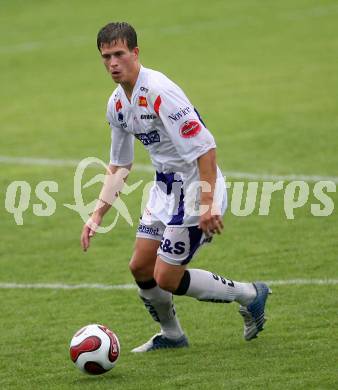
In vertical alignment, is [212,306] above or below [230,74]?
above

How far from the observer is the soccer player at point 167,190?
23.7ft

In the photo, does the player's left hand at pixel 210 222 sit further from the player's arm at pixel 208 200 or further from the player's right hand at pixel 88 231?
the player's right hand at pixel 88 231

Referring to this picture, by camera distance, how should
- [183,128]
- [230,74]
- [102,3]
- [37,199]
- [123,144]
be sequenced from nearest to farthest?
[183,128], [123,144], [37,199], [230,74], [102,3]

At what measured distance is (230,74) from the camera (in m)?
21.3

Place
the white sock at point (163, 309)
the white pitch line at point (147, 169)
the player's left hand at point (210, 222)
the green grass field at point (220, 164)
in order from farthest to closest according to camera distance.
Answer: the white pitch line at point (147, 169) → the white sock at point (163, 309) → the green grass field at point (220, 164) → the player's left hand at point (210, 222)

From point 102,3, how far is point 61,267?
70.5 ft

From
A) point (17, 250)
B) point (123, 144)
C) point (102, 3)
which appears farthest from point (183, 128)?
point (102, 3)

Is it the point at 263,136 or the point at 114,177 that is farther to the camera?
the point at 263,136

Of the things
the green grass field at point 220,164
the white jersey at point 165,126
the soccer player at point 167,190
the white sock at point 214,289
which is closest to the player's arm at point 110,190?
the soccer player at point 167,190

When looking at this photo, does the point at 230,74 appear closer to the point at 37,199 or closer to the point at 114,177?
the point at 37,199

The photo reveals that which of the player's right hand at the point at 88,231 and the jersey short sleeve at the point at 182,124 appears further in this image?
the player's right hand at the point at 88,231

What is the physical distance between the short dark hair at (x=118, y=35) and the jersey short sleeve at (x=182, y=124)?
407mm

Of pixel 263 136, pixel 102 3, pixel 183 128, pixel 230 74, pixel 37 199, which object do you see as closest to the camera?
pixel 183 128

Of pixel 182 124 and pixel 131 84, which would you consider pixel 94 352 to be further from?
pixel 131 84
